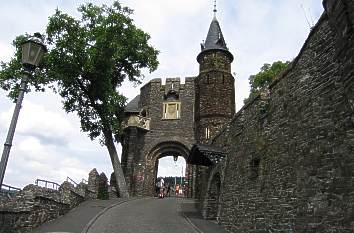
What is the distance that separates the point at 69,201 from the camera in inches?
651

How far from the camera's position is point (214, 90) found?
27578 mm

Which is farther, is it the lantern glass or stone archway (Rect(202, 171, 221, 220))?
stone archway (Rect(202, 171, 221, 220))

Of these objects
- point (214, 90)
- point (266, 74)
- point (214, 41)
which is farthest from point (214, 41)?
point (266, 74)

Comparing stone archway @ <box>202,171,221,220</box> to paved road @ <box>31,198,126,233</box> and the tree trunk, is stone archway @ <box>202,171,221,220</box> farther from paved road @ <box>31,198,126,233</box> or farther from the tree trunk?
the tree trunk

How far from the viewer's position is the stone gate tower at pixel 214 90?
2702 centimetres

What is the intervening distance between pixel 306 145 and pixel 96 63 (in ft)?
55.5

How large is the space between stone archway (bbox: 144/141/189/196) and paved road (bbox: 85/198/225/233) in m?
11.3

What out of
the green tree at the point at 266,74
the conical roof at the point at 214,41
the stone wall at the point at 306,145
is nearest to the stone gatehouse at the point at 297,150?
the stone wall at the point at 306,145

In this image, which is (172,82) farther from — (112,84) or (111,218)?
(111,218)

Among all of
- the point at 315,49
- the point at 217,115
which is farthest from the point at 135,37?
the point at 315,49

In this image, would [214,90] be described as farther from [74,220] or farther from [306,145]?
[306,145]

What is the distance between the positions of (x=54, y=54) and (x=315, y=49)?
1734cm

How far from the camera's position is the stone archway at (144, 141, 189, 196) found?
94.8 ft

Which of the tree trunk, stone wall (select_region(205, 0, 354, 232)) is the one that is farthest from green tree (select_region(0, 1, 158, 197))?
stone wall (select_region(205, 0, 354, 232))
